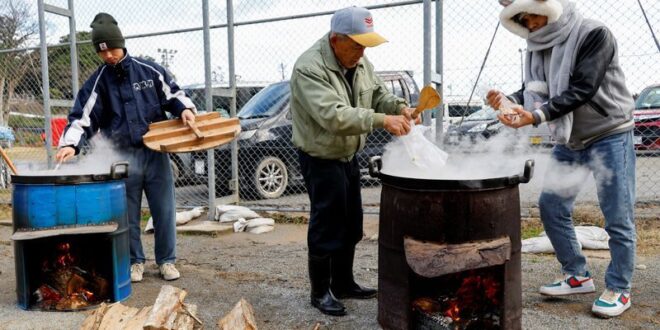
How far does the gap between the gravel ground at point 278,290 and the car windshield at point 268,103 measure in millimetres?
2381

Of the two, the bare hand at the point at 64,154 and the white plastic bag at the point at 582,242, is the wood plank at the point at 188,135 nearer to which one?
the bare hand at the point at 64,154

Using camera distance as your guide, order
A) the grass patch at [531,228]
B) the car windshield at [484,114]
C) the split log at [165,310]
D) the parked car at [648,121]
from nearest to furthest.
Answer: the split log at [165,310], the grass patch at [531,228], the car windshield at [484,114], the parked car at [648,121]

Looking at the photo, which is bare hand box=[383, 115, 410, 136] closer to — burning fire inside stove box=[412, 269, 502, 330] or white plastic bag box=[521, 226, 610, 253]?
burning fire inside stove box=[412, 269, 502, 330]

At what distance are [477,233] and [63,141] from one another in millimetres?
2831

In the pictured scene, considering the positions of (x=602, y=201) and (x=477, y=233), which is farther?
(x=602, y=201)

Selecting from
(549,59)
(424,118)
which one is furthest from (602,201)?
(424,118)

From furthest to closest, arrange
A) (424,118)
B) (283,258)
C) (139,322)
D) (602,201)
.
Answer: (424,118)
(283,258)
(602,201)
(139,322)

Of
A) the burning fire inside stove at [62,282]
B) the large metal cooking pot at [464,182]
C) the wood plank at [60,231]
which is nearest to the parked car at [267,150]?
the burning fire inside stove at [62,282]

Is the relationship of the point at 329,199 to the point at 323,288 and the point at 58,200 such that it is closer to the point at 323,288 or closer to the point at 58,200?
the point at 323,288

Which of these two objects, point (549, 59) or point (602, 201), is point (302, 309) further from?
point (549, 59)

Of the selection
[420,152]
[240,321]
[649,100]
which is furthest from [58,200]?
[649,100]

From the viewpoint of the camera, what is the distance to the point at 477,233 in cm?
246

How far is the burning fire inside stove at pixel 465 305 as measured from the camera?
2639mm

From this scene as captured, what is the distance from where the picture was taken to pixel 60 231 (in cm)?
317
